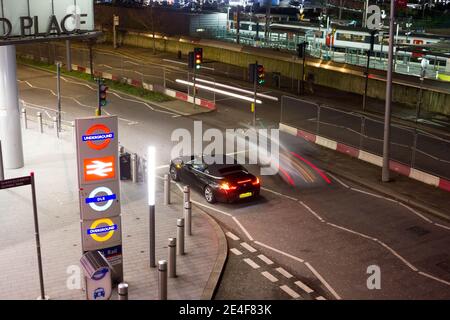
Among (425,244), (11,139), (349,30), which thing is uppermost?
(349,30)

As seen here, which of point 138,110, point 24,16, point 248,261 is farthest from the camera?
point 138,110

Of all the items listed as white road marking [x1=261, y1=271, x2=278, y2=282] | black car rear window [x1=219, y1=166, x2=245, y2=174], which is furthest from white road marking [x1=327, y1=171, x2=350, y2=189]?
white road marking [x1=261, y1=271, x2=278, y2=282]

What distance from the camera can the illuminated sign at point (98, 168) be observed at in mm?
11234

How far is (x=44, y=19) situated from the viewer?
58.1 feet

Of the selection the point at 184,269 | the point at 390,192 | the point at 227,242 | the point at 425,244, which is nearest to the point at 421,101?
the point at 390,192

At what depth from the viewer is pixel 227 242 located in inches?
571

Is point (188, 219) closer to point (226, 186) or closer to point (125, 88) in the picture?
point (226, 186)

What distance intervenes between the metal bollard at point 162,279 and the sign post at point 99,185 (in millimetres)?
1346

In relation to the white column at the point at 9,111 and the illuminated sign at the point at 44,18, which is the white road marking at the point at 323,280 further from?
the white column at the point at 9,111

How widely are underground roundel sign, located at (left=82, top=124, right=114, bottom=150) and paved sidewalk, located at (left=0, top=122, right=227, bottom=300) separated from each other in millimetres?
2973

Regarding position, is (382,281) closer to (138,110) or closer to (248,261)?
(248,261)

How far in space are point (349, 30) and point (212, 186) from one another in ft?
100

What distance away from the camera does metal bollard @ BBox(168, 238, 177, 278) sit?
12047mm

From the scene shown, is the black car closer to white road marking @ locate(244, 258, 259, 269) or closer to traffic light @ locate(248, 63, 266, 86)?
white road marking @ locate(244, 258, 259, 269)
